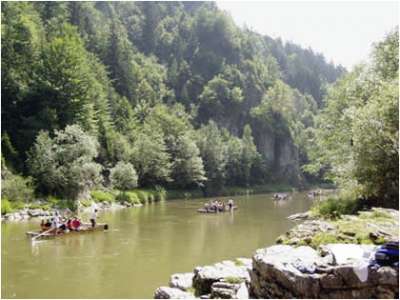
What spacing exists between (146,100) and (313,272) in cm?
9115

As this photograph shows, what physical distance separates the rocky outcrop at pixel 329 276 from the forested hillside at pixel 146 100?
3569cm

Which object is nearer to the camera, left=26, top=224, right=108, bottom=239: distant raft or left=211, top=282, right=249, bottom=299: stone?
left=211, top=282, right=249, bottom=299: stone

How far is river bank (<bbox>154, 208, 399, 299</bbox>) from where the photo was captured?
9.52 metres

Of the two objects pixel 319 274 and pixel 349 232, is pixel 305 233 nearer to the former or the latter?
pixel 349 232

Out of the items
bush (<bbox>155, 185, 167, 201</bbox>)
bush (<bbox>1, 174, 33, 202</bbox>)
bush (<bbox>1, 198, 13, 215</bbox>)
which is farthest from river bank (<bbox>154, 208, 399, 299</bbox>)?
bush (<bbox>155, 185, 167, 201</bbox>)

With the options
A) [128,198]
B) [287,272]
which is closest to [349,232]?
[287,272]

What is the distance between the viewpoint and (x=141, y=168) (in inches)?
2569

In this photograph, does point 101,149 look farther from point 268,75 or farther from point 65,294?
point 268,75

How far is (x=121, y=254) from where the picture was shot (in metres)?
23.7

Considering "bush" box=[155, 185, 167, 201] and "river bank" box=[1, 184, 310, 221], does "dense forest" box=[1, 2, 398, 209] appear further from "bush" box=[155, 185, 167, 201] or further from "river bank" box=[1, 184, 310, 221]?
"bush" box=[155, 185, 167, 201]

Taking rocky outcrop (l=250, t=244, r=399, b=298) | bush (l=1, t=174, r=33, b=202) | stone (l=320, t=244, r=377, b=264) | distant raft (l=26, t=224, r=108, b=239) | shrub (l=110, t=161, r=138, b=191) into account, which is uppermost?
shrub (l=110, t=161, r=138, b=191)

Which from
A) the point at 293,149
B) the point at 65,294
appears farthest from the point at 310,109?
the point at 65,294

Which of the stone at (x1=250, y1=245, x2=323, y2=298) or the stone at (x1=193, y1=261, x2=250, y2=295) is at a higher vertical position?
the stone at (x1=250, y1=245, x2=323, y2=298)

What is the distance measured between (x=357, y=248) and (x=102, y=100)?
6159 cm
